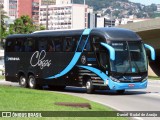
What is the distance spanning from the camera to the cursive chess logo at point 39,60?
29441 mm

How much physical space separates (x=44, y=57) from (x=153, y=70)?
4190cm

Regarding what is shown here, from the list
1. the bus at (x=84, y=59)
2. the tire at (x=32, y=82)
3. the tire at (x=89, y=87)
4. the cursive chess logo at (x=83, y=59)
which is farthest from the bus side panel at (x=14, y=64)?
the tire at (x=89, y=87)

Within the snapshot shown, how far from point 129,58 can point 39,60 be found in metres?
6.89

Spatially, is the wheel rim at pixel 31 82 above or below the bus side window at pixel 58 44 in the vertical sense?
below

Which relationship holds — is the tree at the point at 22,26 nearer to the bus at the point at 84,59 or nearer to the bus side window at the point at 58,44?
the bus at the point at 84,59

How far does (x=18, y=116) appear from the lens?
12.8 meters

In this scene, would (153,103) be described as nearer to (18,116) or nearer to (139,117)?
(139,117)

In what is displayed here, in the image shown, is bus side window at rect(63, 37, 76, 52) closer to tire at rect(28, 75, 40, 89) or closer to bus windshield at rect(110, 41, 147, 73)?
bus windshield at rect(110, 41, 147, 73)

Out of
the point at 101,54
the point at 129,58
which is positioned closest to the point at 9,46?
the point at 101,54

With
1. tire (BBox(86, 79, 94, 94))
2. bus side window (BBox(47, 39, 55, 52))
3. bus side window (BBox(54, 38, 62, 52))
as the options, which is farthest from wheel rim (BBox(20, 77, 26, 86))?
tire (BBox(86, 79, 94, 94))

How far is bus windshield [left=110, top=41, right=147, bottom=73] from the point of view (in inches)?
979

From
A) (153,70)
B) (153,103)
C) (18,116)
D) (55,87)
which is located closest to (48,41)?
(55,87)

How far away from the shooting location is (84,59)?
26.3 m

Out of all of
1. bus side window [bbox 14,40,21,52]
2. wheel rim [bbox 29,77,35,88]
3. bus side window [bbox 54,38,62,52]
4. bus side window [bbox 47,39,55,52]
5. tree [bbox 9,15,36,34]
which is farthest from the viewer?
tree [bbox 9,15,36,34]
